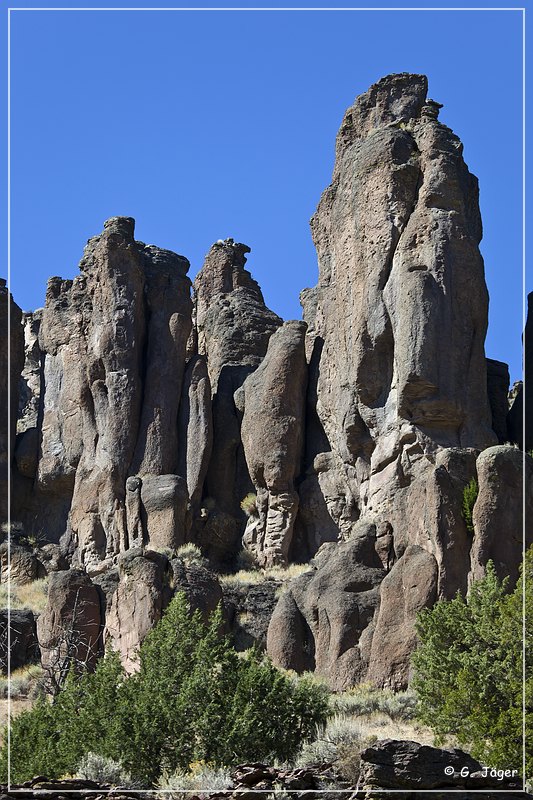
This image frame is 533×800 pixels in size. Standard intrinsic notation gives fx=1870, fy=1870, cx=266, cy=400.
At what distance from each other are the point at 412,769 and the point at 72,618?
22.1m

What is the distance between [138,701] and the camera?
3766cm

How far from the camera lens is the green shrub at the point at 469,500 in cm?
4753

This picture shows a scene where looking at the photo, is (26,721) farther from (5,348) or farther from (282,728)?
(5,348)

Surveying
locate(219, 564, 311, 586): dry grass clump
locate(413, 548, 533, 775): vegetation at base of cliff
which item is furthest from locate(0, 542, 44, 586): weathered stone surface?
locate(413, 548, 533, 775): vegetation at base of cliff

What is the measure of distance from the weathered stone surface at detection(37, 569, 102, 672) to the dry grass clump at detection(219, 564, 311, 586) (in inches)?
206

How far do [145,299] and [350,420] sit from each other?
1145cm

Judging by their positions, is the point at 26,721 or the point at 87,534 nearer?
the point at 26,721

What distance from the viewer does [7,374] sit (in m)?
67.3

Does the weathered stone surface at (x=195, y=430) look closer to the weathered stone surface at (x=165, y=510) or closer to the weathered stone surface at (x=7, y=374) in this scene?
the weathered stone surface at (x=165, y=510)

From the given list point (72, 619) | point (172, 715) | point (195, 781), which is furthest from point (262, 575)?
point (195, 781)

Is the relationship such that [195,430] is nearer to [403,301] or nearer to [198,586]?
[403,301]

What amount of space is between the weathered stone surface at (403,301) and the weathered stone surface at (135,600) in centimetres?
745

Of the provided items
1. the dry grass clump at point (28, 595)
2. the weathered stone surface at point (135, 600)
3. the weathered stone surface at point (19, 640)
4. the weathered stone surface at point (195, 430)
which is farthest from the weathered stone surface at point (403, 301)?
the weathered stone surface at point (19, 640)

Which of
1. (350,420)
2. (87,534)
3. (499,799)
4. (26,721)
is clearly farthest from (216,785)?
(87,534)
